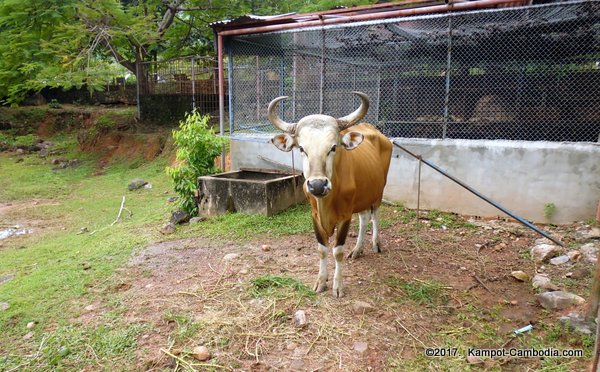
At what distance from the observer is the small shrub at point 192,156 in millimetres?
6930

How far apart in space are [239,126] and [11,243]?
4.22 meters

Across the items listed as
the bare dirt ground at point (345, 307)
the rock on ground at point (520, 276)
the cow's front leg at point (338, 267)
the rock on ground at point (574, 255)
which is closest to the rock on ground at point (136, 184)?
the bare dirt ground at point (345, 307)

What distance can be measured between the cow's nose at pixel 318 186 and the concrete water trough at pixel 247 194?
2974 mm

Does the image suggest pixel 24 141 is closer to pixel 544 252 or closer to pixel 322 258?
pixel 322 258

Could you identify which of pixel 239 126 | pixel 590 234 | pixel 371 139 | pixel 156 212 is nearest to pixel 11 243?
pixel 156 212

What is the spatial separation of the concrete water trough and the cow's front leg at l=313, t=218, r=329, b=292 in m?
2.41

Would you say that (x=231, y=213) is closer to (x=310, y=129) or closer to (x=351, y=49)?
(x=310, y=129)

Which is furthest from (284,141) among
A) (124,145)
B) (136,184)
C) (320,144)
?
(124,145)

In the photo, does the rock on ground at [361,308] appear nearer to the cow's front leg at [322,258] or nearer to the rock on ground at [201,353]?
the cow's front leg at [322,258]

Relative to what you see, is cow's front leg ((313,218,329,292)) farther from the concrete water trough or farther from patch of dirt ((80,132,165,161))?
patch of dirt ((80,132,165,161))

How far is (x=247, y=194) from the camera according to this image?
21.3ft

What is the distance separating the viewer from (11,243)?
22.4 feet

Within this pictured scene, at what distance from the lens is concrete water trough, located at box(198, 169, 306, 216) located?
6379 millimetres

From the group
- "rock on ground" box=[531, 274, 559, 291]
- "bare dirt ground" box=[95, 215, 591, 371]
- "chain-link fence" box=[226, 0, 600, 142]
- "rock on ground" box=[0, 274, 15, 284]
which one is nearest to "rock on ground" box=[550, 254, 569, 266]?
"bare dirt ground" box=[95, 215, 591, 371]
